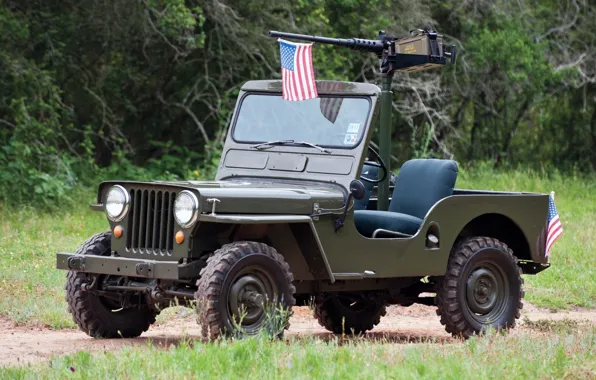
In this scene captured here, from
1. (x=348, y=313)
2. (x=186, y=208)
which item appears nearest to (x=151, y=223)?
(x=186, y=208)

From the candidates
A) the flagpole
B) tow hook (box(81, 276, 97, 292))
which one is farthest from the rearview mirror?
tow hook (box(81, 276, 97, 292))

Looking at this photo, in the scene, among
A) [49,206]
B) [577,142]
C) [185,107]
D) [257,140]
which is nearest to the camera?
[257,140]

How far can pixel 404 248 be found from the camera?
8141mm

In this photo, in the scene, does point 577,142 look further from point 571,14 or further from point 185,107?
point 185,107

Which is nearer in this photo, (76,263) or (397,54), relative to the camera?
(76,263)

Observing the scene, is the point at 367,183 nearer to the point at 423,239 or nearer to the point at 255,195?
the point at 423,239

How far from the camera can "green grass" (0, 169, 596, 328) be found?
384 inches

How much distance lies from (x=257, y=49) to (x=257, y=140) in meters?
9.79

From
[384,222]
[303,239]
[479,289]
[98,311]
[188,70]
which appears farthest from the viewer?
[188,70]

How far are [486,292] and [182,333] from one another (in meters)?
2.29

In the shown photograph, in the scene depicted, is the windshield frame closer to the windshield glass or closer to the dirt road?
the windshield glass

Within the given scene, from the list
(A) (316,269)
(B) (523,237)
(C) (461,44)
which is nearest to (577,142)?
(C) (461,44)

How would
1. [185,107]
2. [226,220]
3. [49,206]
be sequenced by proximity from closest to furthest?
[226,220] < [49,206] < [185,107]

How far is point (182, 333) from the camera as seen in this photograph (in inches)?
320
